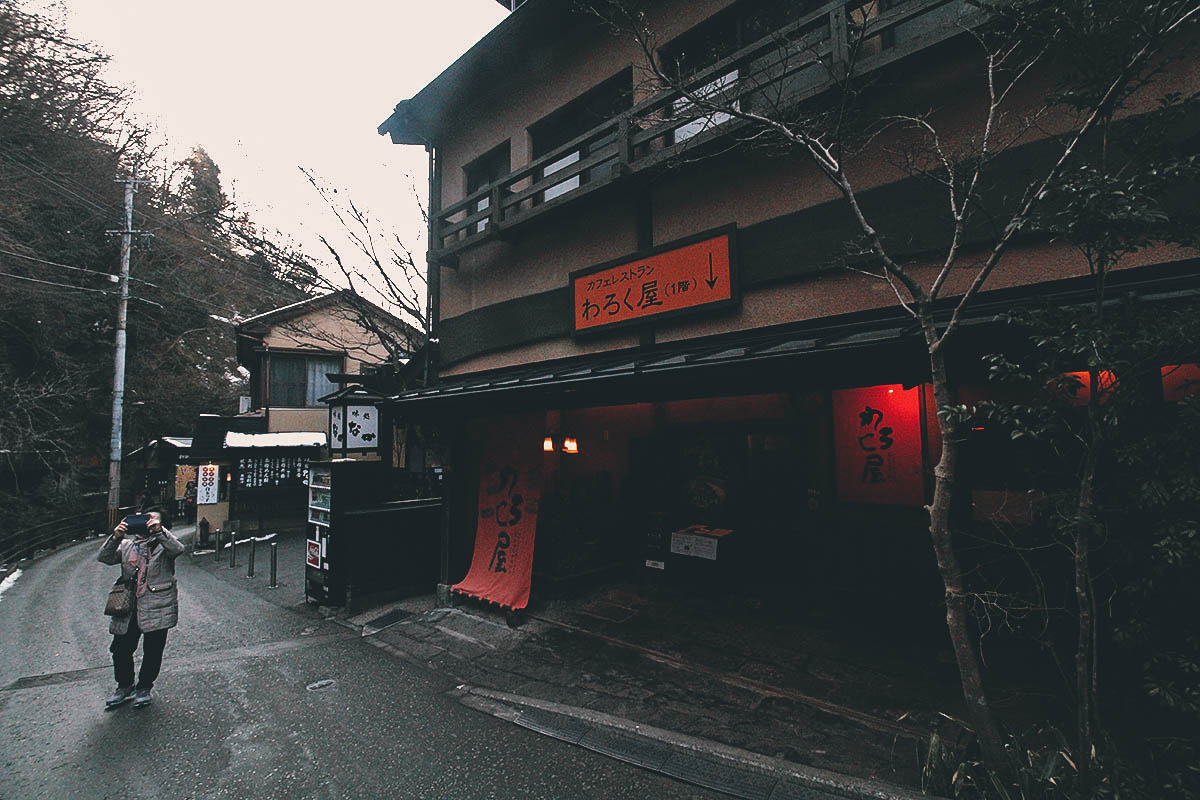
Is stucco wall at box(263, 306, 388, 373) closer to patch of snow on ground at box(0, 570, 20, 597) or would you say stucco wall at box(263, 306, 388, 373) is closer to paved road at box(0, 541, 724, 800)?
patch of snow on ground at box(0, 570, 20, 597)

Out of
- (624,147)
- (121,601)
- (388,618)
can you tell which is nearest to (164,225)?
(388,618)

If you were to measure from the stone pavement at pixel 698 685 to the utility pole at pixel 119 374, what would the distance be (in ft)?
62.8

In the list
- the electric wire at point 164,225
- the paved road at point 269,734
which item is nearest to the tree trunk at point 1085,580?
the paved road at point 269,734

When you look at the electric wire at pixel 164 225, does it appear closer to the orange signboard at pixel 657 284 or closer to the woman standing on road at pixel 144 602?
the woman standing on road at pixel 144 602

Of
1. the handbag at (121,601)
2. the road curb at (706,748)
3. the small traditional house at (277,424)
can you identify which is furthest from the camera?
the small traditional house at (277,424)

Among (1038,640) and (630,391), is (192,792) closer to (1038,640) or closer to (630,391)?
(630,391)

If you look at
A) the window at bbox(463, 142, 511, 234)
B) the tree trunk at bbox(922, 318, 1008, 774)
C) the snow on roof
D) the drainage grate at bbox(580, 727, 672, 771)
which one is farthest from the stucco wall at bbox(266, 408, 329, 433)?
the tree trunk at bbox(922, 318, 1008, 774)

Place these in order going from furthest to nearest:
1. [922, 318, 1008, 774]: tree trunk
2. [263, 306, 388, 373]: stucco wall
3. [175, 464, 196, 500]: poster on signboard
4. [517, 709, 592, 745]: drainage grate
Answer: [175, 464, 196, 500]: poster on signboard
[263, 306, 388, 373]: stucco wall
[517, 709, 592, 745]: drainage grate
[922, 318, 1008, 774]: tree trunk

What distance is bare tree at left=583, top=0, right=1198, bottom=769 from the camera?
3.44 m

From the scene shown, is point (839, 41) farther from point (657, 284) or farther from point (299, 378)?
point (299, 378)

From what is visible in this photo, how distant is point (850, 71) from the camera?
17.4 feet

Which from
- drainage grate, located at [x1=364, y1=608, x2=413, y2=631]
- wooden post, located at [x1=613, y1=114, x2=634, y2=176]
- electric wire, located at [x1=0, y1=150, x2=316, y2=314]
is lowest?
drainage grate, located at [x1=364, y1=608, x2=413, y2=631]

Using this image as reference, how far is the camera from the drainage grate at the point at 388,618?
9352 mm

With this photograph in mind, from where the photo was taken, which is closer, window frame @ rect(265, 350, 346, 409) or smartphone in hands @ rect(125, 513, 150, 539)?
smartphone in hands @ rect(125, 513, 150, 539)
